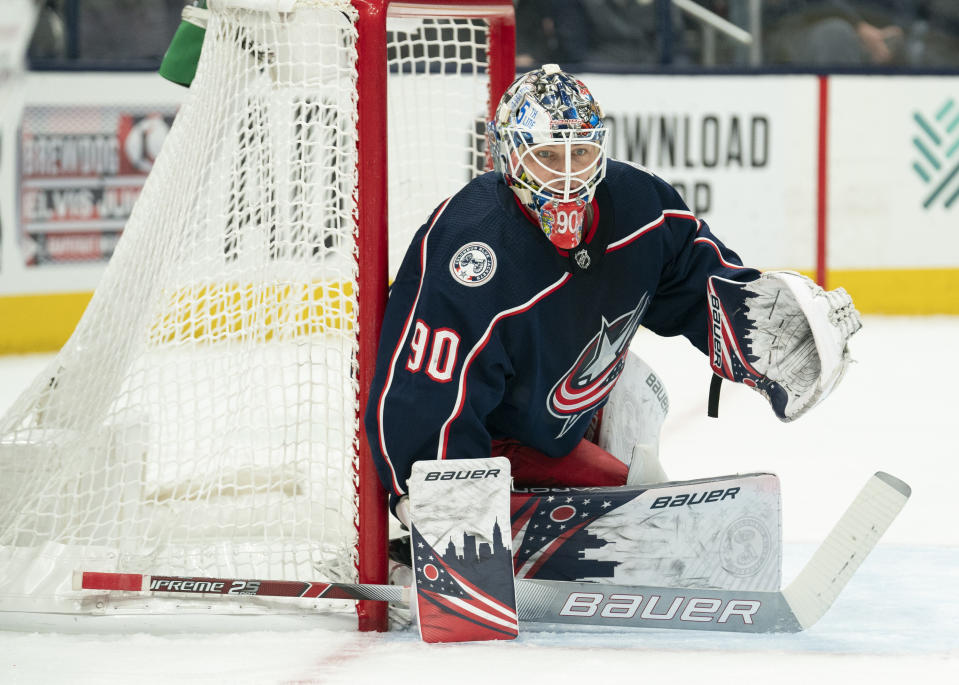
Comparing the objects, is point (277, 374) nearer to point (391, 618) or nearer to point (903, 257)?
point (391, 618)

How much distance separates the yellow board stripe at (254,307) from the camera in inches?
92.4

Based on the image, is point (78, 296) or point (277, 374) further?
point (78, 296)

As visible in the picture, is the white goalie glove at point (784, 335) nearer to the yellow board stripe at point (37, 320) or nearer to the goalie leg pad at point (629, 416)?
the goalie leg pad at point (629, 416)

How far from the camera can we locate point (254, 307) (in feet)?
7.57

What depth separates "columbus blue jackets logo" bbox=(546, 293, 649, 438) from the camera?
84.0 inches

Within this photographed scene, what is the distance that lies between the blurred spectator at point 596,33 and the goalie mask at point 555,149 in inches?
140

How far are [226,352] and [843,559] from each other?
45.5 inches

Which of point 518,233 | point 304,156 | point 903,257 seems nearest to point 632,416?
point 518,233

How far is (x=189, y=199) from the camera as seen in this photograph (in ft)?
7.53

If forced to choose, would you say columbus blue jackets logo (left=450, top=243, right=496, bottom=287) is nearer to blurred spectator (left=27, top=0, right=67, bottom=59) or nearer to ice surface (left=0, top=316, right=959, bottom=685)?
ice surface (left=0, top=316, right=959, bottom=685)

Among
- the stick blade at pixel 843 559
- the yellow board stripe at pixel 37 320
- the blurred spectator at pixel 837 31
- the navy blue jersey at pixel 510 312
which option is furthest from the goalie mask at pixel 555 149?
the blurred spectator at pixel 837 31

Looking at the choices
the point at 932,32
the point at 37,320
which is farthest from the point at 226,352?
the point at 932,32


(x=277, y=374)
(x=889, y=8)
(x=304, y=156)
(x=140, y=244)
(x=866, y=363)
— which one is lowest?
(x=866, y=363)

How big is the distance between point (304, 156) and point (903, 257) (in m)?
4.13
